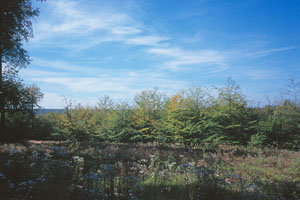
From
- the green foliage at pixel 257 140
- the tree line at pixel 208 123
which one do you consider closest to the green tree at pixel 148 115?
the tree line at pixel 208 123

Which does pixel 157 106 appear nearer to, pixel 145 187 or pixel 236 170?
pixel 236 170

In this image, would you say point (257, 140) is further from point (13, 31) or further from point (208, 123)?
point (13, 31)

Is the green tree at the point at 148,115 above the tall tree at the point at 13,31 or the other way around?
the other way around

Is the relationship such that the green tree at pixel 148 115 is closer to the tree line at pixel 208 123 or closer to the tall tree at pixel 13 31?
the tree line at pixel 208 123

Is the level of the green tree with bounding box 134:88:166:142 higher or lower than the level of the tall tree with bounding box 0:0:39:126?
lower

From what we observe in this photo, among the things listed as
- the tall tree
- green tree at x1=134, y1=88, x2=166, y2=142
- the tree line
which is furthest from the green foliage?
the tall tree

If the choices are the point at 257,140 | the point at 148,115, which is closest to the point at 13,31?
the point at 148,115

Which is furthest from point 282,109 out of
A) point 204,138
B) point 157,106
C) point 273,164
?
point 157,106

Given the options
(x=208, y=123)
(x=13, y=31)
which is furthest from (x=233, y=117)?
(x=13, y=31)

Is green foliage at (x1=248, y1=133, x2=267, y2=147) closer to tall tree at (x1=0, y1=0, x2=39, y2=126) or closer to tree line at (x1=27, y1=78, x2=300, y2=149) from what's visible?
tree line at (x1=27, y1=78, x2=300, y2=149)

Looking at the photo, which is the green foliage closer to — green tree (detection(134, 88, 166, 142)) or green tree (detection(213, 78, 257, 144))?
green tree (detection(213, 78, 257, 144))

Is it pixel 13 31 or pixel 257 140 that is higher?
pixel 13 31

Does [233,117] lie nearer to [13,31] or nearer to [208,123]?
[208,123]

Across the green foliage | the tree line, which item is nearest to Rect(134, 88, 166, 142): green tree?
the tree line
